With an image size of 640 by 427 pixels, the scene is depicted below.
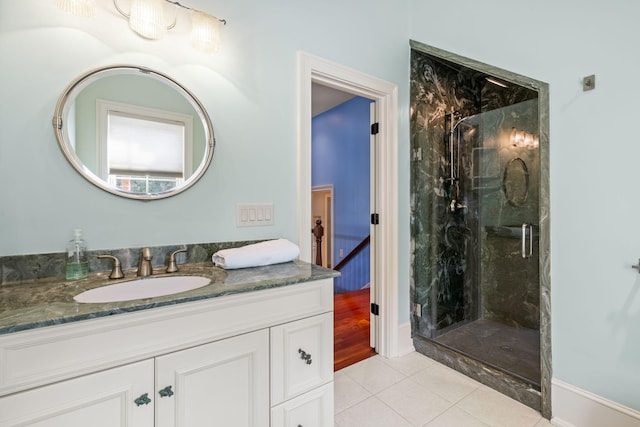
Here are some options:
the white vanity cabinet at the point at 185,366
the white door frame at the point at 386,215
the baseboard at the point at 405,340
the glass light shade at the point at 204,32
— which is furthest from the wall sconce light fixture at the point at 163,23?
the baseboard at the point at 405,340

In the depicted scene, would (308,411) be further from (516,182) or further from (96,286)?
(516,182)

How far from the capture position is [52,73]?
3.92 feet

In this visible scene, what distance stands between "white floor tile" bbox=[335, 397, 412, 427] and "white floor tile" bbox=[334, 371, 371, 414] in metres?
0.04

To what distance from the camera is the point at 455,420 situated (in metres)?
1.65

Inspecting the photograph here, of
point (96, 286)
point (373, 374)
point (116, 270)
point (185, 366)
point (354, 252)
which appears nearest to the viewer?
point (185, 366)

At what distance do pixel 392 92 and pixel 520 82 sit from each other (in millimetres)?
886

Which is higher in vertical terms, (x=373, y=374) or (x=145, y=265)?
(x=145, y=265)

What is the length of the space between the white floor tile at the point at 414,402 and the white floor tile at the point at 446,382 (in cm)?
6

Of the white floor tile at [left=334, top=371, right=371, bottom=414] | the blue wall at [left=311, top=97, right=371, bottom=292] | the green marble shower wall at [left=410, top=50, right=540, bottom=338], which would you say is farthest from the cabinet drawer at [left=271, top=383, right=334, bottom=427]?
the blue wall at [left=311, top=97, right=371, bottom=292]

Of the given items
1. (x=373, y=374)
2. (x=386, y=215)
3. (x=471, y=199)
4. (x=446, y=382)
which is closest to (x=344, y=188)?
(x=471, y=199)

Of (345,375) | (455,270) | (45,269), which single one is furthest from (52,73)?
(455,270)

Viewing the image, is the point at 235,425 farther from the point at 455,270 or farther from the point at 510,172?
the point at 510,172

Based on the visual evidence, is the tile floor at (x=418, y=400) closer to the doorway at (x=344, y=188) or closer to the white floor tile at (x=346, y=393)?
the white floor tile at (x=346, y=393)

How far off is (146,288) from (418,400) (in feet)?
5.67
